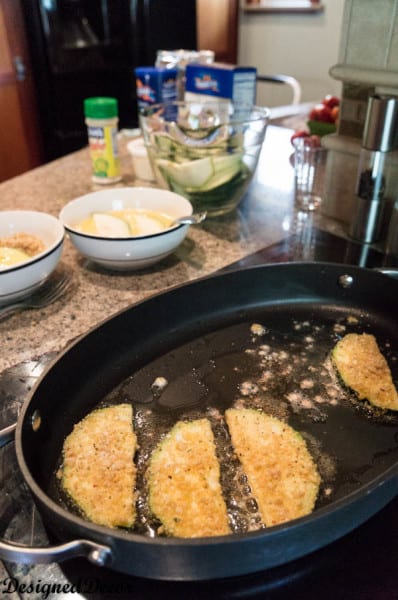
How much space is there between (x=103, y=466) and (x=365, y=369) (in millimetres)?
364

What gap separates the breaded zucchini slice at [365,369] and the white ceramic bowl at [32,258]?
462 millimetres

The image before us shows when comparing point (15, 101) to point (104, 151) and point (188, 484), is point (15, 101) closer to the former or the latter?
point (104, 151)

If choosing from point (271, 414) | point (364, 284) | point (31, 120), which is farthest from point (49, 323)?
point (31, 120)

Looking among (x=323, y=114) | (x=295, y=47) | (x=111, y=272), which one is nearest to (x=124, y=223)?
(x=111, y=272)

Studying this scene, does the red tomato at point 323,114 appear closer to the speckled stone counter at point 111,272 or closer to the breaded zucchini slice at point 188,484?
the speckled stone counter at point 111,272

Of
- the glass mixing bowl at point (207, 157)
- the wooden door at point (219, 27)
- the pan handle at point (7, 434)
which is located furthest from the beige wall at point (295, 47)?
the pan handle at point (7, 434)

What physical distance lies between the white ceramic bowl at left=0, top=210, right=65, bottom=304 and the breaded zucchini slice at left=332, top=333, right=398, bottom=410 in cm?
46

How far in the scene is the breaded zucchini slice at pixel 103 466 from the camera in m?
0.49

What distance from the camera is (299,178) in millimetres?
1185

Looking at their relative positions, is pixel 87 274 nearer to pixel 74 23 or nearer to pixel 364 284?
pixel 364 284

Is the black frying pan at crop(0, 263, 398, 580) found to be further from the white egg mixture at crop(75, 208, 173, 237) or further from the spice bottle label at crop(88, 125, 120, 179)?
the spice bottle label at crop(88, 125, 120, 179)

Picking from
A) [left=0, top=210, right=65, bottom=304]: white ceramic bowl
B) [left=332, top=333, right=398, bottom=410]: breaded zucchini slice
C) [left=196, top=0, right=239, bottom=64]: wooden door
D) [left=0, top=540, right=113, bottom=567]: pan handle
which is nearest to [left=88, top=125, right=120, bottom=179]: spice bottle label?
[left=0, top=210, right=65, bottom=304]: white ceramic bowl

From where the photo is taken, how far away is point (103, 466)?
1.75 ft

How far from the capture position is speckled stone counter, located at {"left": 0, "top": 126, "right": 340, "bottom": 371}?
2.55 feet
